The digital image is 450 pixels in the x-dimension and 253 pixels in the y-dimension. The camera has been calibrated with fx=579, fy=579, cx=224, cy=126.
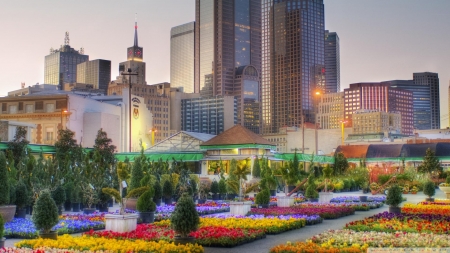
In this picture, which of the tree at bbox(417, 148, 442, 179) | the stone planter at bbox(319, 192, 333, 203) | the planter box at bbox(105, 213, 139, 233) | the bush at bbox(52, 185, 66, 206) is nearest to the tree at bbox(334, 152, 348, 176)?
the tree at bbox(417, 148, 442, 179)

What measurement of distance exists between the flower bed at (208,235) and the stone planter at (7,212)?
5.40 metres

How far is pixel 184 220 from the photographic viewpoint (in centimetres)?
1608

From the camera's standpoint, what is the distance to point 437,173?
62656 mm

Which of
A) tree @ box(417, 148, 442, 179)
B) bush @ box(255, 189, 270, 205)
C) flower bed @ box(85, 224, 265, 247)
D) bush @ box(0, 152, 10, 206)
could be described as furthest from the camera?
tree @ box(417, 148, 442, 179)

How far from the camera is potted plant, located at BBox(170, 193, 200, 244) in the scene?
16078 mm

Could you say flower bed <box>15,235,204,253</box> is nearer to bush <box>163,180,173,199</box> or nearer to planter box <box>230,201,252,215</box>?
planter box <box>230,201,252,215</box>

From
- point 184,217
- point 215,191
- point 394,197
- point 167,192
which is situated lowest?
point 215,191

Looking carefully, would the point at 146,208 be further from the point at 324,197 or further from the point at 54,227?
the point at 324,197

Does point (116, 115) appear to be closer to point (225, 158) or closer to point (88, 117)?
point (88, 117)

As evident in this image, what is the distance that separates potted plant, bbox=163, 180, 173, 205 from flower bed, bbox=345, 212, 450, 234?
1501 cm

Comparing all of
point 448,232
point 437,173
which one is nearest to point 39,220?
point 448,232

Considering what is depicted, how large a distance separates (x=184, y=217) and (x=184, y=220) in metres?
0.08

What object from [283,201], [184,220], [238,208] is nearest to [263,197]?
[283,201]

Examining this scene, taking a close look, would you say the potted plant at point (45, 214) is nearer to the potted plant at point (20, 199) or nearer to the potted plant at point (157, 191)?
the potted plant at point (20, 199)
